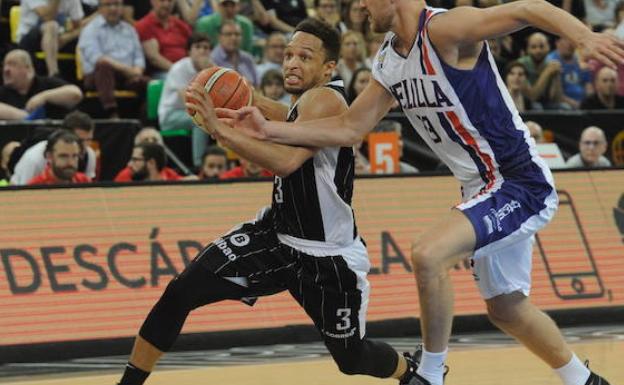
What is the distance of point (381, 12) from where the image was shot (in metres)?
6.39

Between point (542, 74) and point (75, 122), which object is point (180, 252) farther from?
point (542, 74)

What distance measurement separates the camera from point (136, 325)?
31.9 feet

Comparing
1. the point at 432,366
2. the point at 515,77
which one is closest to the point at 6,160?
the point at 515,77

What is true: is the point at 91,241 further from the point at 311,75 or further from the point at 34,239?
the point at 311,75

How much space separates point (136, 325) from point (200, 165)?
3.74 m

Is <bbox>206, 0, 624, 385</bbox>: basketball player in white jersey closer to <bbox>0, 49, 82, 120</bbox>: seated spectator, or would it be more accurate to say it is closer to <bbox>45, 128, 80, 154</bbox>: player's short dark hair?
<bbox>45, 128, 80, 154</bbox>: player's short dark hair

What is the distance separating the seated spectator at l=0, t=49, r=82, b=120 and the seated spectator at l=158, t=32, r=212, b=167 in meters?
0.87

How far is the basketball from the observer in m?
6.59

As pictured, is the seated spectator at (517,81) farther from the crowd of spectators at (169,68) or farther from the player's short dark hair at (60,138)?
the player's short dark hair at (60,138)

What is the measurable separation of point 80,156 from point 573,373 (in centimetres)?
569

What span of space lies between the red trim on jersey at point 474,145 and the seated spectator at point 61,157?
4.95 m

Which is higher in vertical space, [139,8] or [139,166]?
[139,8]

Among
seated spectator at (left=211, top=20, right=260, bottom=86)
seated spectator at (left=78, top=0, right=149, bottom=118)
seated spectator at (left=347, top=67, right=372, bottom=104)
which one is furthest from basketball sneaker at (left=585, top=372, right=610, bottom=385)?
seated spectator at (left=78, top=0, right=149, bottom=118)

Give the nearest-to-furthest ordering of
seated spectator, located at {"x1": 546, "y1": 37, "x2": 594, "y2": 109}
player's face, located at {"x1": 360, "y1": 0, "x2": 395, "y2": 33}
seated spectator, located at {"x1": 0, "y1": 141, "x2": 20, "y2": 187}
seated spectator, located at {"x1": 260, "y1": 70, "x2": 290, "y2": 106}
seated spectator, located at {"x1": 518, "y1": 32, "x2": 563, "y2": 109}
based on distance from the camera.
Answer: player's face, located at {"x1": 360, "y1": 0, "x2": 395, "y2": 33}, seated spectator, located at {"x1": 0, "y1": 141, "x2": 20, "y2": 187}, seated spectator, located at {"x1": 260, "y1": 70, "x2": 290, "y2": 106}, seated spectator, located at {"x1": 518, "y1": 32, "x2": 563, "y2": 109}, seated spectator, located at {"x1": 546, "y1": 37, "x2": 594, "y2": 109}
